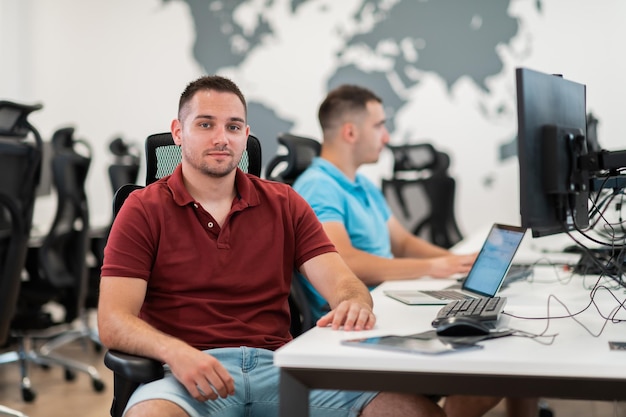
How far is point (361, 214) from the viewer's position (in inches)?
114

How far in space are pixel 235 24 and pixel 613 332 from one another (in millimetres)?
5068

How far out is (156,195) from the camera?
6.40ft

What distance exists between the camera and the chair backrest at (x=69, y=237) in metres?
4.04

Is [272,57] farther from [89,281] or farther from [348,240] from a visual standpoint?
[348,240]

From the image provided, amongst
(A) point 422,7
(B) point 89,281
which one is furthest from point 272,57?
(B) point 89,281

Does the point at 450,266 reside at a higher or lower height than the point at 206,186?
lower

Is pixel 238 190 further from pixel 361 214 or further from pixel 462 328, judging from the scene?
pixel 361 214

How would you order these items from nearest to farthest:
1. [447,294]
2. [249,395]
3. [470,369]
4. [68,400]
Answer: [470,369], [249,395], [447,294], [68,400]

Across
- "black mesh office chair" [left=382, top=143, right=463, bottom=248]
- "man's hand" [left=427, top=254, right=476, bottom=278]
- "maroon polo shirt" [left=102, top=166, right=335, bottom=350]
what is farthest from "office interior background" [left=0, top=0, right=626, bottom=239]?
"maroon polo shirt" [left=102, top=166, right=335, bottom=350]

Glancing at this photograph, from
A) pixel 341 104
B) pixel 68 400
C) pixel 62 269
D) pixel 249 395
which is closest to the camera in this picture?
Result: pixel 249 395

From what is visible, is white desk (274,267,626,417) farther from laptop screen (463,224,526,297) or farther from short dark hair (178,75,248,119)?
short dark hair (178,75,248,119)

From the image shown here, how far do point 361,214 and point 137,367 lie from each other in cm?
138

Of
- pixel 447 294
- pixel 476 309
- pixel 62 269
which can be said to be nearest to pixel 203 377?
pixel 476 309

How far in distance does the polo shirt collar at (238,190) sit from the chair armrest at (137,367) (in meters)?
0.41
